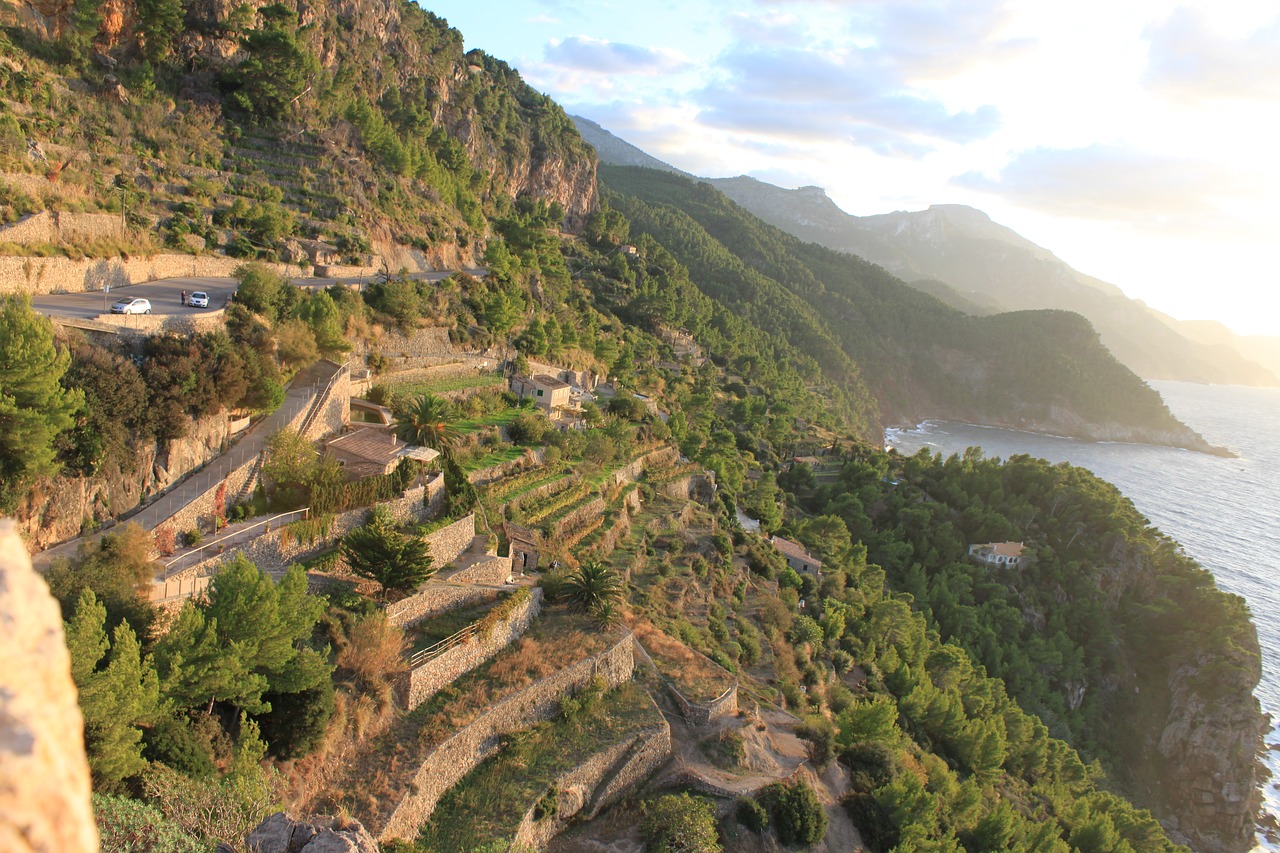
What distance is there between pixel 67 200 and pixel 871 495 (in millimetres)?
63034

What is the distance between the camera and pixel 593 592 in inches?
913

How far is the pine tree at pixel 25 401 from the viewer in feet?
48.5

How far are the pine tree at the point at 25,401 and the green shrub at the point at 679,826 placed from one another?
1599cm

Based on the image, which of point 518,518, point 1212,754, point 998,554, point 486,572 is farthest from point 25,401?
point 1212,754

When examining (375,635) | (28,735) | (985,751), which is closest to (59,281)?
(375,635)

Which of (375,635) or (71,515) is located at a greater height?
(71,515)

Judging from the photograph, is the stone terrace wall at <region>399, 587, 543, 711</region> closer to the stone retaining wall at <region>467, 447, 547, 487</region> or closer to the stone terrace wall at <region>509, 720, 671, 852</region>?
the stone terrace wall at <region>509, 720, 671, 852</region>

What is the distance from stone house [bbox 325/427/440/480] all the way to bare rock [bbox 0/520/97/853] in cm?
2021

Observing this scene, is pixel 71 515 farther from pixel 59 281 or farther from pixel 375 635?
pixel 59 281

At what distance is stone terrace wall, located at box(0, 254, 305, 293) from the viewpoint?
21609 millimetres

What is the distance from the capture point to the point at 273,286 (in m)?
26.6

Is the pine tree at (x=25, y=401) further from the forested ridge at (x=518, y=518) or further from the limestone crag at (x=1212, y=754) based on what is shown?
the limestone crag at (x=1212, y=754)

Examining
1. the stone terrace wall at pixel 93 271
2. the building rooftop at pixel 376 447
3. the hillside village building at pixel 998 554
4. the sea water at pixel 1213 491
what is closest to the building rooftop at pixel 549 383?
the building rooftop at pixel 376 447

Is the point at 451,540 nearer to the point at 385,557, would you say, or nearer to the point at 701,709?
the point at 385,557
